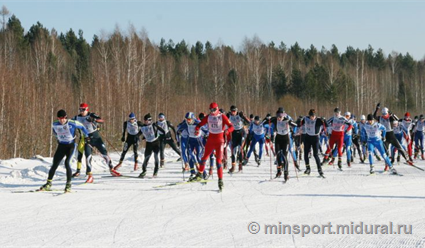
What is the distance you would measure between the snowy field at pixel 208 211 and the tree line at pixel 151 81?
37.7 feet

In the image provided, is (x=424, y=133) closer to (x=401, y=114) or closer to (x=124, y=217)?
(x=124, y=217)

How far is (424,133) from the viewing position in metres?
21.7

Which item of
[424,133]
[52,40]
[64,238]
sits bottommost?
[64,238]

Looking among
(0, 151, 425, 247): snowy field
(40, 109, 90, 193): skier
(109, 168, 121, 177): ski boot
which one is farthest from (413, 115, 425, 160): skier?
(40, 109, 90, 193): skier

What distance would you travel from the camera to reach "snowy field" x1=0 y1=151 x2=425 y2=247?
6695 millimetres

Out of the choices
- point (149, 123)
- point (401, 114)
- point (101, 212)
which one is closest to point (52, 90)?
point (149, 123)

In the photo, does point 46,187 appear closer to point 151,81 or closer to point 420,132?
point 420,132

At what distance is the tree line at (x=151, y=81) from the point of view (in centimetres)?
2445

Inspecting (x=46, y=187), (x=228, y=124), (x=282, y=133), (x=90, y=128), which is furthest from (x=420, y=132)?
(x=46, y=187)

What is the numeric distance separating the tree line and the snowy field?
452 inches

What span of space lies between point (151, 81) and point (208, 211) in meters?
39.8

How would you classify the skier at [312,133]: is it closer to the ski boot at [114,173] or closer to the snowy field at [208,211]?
the snowy field at [208,211]

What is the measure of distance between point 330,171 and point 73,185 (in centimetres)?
880

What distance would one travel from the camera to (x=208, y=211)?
28.6 feet
